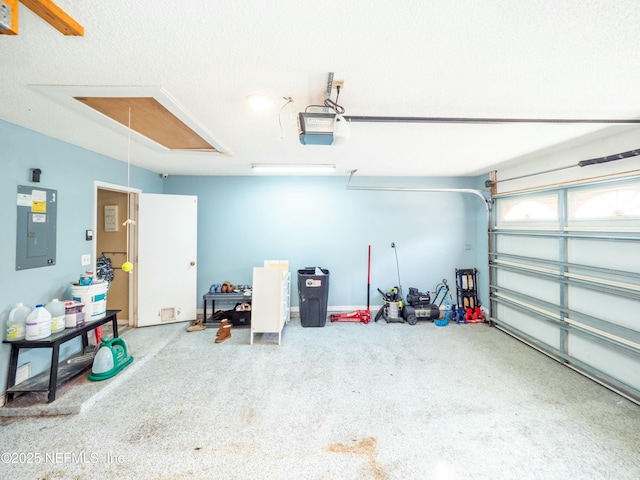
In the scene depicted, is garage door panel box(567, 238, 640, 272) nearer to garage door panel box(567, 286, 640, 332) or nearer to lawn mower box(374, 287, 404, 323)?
garage door panel box(567, 286, 640, 332)

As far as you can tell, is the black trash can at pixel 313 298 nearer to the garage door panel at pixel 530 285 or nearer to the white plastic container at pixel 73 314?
the white plastic container at pixel 73 314

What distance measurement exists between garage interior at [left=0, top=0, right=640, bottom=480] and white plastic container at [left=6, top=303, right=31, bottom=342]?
69 mm

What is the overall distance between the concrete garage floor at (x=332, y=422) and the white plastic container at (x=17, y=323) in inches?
24.3

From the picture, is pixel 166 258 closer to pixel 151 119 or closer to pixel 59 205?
pixel 59 205

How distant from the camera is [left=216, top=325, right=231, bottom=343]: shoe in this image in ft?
11.4

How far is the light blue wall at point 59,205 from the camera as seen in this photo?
2.17m

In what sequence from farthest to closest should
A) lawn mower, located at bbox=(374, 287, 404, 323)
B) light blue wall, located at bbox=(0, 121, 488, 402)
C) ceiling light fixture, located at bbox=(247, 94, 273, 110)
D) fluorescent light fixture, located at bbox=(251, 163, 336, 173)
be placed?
light blue wall, located at bbox=(0, 121, 488, 402) < lawn mower, located at bbox=(374, 287, 404, 323) < fluorescent light fixture, located at bbox=(251, 163, 336, 173) < ceiling light fixture, located at bbox=(247, 94, 273, 110)

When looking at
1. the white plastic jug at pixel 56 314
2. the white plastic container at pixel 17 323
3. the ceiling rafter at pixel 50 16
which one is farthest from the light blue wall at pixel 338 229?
the ceiling rafter at pixel 50 16

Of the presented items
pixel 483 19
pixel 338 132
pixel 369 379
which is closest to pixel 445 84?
pixel 483 19

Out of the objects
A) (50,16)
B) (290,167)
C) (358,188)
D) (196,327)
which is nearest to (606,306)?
(358,188)

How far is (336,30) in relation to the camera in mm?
1186

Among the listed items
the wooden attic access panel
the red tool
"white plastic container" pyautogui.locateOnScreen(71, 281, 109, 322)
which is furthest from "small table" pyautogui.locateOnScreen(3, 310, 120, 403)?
the red tool

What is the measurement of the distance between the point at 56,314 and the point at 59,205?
3.73 ft

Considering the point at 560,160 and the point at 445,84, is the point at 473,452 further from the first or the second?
the point at 560,160
